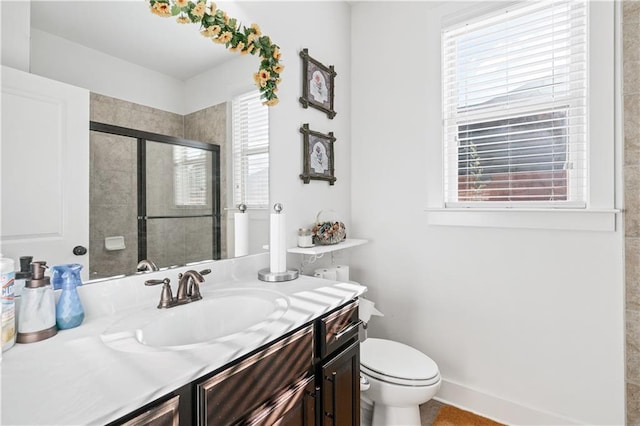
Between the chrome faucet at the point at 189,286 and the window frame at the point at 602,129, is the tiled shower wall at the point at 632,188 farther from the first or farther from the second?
the chrome faucet at the point at 189,286

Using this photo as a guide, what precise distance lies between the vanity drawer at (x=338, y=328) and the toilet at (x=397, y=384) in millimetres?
345

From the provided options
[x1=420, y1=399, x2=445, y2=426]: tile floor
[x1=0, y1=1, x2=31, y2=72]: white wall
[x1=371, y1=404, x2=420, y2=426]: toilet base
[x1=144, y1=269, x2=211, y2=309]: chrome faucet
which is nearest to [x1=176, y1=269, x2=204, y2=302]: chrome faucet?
[x1=144, y1=269, x2=211, y2=309]: chrome faucet

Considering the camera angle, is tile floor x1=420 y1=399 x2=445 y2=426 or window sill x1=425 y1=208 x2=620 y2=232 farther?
tile floor x1=420 y1=399 x2=445 y2=426

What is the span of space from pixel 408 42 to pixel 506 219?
1.25 meters

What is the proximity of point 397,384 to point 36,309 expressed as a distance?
138cm

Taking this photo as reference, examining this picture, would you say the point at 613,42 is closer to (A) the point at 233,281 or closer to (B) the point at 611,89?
(B) the point at 611,89

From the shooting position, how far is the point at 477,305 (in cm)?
188

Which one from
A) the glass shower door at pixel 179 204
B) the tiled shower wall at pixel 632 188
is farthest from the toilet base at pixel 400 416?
the glass shower door at pixel 179 204

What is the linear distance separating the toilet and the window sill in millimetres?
793

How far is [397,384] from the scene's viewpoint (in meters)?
1.48

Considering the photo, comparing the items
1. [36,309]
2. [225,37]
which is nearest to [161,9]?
[225,37]

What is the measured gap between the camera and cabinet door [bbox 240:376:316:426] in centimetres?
87

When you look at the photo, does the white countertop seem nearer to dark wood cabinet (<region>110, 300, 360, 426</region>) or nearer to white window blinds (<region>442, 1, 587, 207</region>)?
dark wood cabinet (<region>110, 300, 360, 426</region>)

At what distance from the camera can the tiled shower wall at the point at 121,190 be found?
40.5 inches
